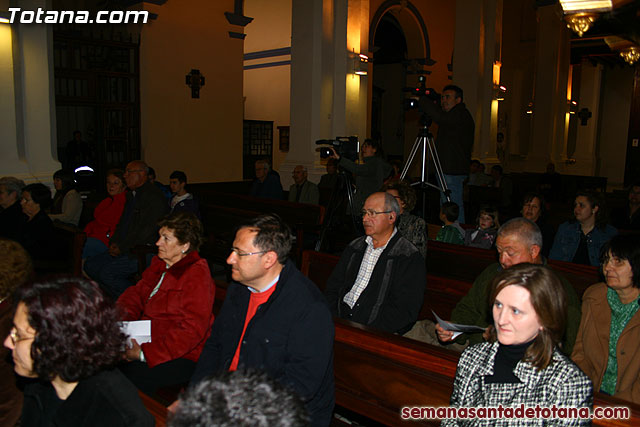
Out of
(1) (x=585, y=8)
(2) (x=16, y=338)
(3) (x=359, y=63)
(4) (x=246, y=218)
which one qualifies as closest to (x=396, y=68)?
(3) (x=359, y=63)

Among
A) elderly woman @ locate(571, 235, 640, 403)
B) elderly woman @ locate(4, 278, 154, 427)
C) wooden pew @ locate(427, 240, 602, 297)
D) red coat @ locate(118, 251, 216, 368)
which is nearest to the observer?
elderly woman @ locate(4, 278, 154, 427)

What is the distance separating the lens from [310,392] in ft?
6.84

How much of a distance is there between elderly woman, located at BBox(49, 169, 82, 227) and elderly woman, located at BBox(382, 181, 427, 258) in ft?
11.9

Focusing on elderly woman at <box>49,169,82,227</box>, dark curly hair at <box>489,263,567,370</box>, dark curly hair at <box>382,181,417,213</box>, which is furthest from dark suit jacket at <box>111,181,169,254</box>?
dark curly hair at <box>489,263,567,370</box>

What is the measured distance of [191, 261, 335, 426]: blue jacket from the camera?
2.10 m

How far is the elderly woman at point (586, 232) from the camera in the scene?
446 cm

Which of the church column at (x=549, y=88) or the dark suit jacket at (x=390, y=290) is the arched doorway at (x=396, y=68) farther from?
the dark suit jacket at (x=390, y=290)

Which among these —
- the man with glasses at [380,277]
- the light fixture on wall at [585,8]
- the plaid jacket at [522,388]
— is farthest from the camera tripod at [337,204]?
the plaid jacket at [522,388]

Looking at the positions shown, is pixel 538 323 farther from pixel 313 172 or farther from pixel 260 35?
pixel 260 35

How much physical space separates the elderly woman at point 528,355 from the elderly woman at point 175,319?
1.49 m

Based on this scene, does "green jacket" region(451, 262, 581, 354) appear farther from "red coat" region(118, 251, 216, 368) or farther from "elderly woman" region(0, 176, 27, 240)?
"elderly woman" region(0, 176, 27, 240)

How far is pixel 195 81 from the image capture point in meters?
10.7

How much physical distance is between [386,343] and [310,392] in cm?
51

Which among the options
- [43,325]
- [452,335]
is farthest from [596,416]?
[43,325]
